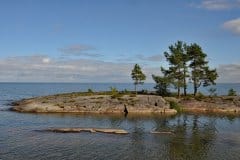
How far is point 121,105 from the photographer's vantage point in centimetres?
10475

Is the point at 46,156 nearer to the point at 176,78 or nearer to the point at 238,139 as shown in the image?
the point at 238,139

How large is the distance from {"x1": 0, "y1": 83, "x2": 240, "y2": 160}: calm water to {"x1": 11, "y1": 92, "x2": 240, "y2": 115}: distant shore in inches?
379

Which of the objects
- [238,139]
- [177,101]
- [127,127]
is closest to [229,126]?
[238,139]

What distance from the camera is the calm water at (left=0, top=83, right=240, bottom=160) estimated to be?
54125mm

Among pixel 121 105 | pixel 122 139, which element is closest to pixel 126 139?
pixel 122 139

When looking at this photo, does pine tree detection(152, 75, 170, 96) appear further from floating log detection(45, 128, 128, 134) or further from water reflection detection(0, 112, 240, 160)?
floating log detection(45, 128, 128, 134)

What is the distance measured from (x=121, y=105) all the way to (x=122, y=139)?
39.8 m

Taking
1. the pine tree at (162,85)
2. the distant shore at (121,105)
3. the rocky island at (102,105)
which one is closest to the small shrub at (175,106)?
the distant shore at (121,105)

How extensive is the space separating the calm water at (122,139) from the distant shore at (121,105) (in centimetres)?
963

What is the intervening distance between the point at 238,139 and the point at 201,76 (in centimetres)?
5712

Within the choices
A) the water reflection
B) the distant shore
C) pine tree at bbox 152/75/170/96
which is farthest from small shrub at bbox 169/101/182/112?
the water reflection

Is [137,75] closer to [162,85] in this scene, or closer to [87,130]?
[162,85]

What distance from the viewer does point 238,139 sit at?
223 feet

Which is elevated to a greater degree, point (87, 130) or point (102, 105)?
point (102, 105)
